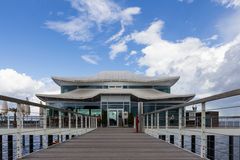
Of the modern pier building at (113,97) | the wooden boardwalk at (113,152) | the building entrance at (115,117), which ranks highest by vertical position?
the modern pier building at (113,97)

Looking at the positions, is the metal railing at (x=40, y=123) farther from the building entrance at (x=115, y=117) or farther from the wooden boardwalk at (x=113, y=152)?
the building entrance at (x=115, y=117)

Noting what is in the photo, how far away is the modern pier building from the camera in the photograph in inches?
1811

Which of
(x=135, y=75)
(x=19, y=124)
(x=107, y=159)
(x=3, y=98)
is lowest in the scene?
(x=107, y=159)

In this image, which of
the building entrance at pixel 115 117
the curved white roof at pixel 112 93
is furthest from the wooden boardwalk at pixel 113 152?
the curved white roof at pixel 112 93

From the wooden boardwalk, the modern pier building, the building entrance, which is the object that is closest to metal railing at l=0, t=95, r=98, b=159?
the wooden boardwalk

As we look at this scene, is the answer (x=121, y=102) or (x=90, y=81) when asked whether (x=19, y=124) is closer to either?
(x=121, y=102)

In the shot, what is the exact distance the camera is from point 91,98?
4688 cm

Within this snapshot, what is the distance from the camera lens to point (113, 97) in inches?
1848

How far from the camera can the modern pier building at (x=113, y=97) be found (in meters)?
46.0

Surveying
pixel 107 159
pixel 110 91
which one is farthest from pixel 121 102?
pixel 107 159

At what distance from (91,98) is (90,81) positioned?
5443 mm

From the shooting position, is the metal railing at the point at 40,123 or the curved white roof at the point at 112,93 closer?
the metal railing at the point at 40,123

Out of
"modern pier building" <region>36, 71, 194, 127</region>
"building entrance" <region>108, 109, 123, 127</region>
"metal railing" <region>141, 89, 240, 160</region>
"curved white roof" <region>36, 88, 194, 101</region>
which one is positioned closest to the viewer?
"metal railing" <region>141, 89, 240, 160</region>

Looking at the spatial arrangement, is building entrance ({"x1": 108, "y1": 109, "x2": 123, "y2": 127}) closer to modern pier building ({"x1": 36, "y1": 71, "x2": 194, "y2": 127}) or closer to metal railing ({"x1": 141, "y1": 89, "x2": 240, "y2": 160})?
modern pier building ({"x1": 36, "y1": 71, "x2": 194, "y2": 127})
